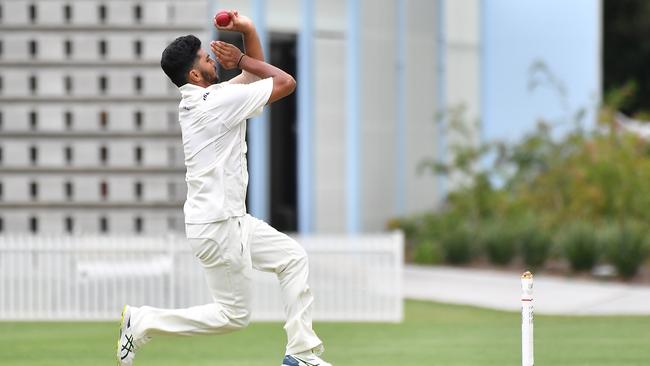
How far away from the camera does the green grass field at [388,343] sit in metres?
11.6

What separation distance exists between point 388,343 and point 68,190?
618 centimetres

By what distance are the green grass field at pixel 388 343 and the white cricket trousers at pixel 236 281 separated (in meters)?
2.71

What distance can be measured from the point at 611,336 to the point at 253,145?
11.4 metres

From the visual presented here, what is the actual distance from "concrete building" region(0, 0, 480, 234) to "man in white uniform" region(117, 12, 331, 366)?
8.93 meters

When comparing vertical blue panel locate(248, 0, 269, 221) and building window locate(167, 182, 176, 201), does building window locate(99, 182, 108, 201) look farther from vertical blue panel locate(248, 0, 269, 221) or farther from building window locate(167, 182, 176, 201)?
vertical blue panel locate(248, 0, 269, 221)

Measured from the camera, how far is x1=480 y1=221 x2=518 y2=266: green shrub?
76.2ft

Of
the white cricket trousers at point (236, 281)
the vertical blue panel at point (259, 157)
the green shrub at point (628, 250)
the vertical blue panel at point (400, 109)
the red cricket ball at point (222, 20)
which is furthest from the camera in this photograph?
the vertical blue panel at point (400, 109)

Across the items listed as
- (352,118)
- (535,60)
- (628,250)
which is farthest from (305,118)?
(535,60)

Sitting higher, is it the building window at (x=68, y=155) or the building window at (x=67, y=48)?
the building window at (x=67, y=48)

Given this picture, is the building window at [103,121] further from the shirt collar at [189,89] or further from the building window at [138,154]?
the shirt collar at [189,89]

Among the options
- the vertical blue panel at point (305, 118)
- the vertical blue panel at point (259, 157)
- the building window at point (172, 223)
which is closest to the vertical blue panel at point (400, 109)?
the vertical blue panel at point (305, 118)

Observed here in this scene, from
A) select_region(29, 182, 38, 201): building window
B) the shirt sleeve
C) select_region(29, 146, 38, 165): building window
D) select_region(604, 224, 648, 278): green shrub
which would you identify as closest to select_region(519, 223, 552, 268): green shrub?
select_region(604, 224, 648, 278): green shrub

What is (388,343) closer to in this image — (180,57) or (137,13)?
(180,57)

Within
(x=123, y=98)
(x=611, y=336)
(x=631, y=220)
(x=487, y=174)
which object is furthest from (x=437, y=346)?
(x=487, y=174)
